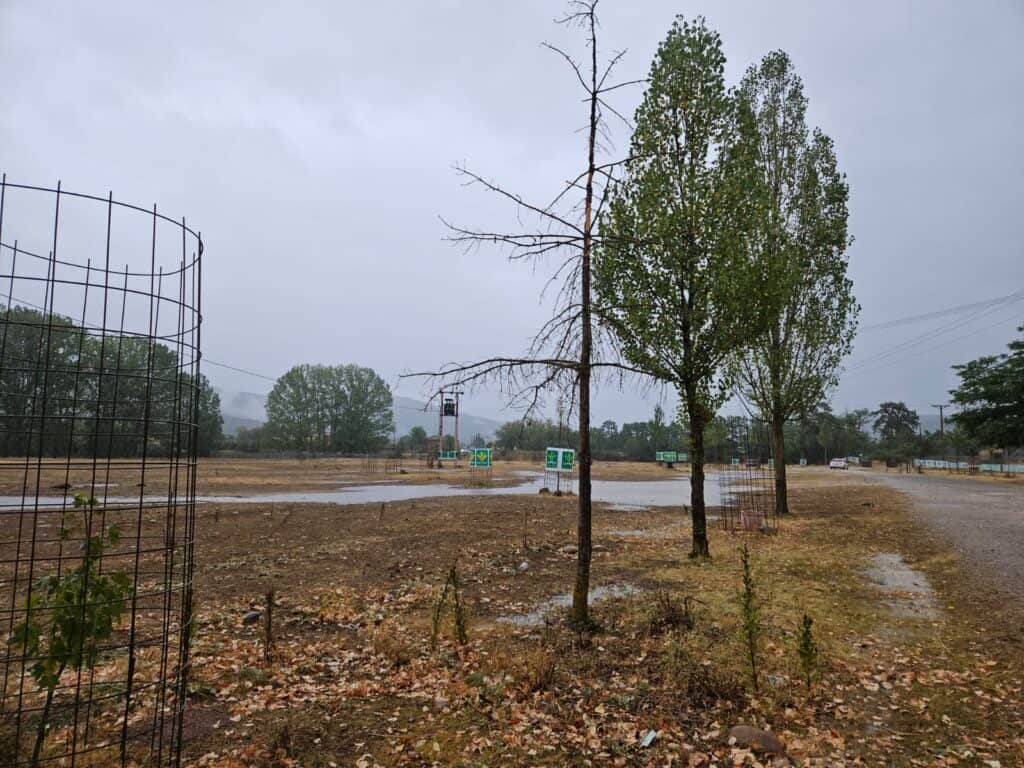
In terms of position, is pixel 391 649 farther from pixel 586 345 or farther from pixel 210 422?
pixel 210 422

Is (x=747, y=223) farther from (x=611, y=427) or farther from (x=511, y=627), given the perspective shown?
(x=611, y=427)

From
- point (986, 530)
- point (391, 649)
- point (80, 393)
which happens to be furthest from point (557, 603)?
point (986, 530)

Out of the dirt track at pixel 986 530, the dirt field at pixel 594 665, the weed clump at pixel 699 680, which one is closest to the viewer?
the dirt field at pixel 594 665

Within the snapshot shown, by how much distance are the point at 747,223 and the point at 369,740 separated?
33.5ft

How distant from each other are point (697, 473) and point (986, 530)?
29.4 ft

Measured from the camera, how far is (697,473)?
1128 cm

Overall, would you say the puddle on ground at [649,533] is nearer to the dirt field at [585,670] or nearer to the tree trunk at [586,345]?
the dirt field at [585,670]

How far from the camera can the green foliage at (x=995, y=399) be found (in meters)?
39.9

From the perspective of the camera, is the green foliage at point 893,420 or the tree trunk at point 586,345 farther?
the green foliage at point 893,420

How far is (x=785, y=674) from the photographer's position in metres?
5.52

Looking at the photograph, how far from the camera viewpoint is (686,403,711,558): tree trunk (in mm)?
11070

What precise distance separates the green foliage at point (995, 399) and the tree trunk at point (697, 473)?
40721 mm

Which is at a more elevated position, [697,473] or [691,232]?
[691,232]

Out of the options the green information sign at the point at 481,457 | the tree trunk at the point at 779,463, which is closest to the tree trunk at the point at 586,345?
the tree trunk at the point at 779,463
